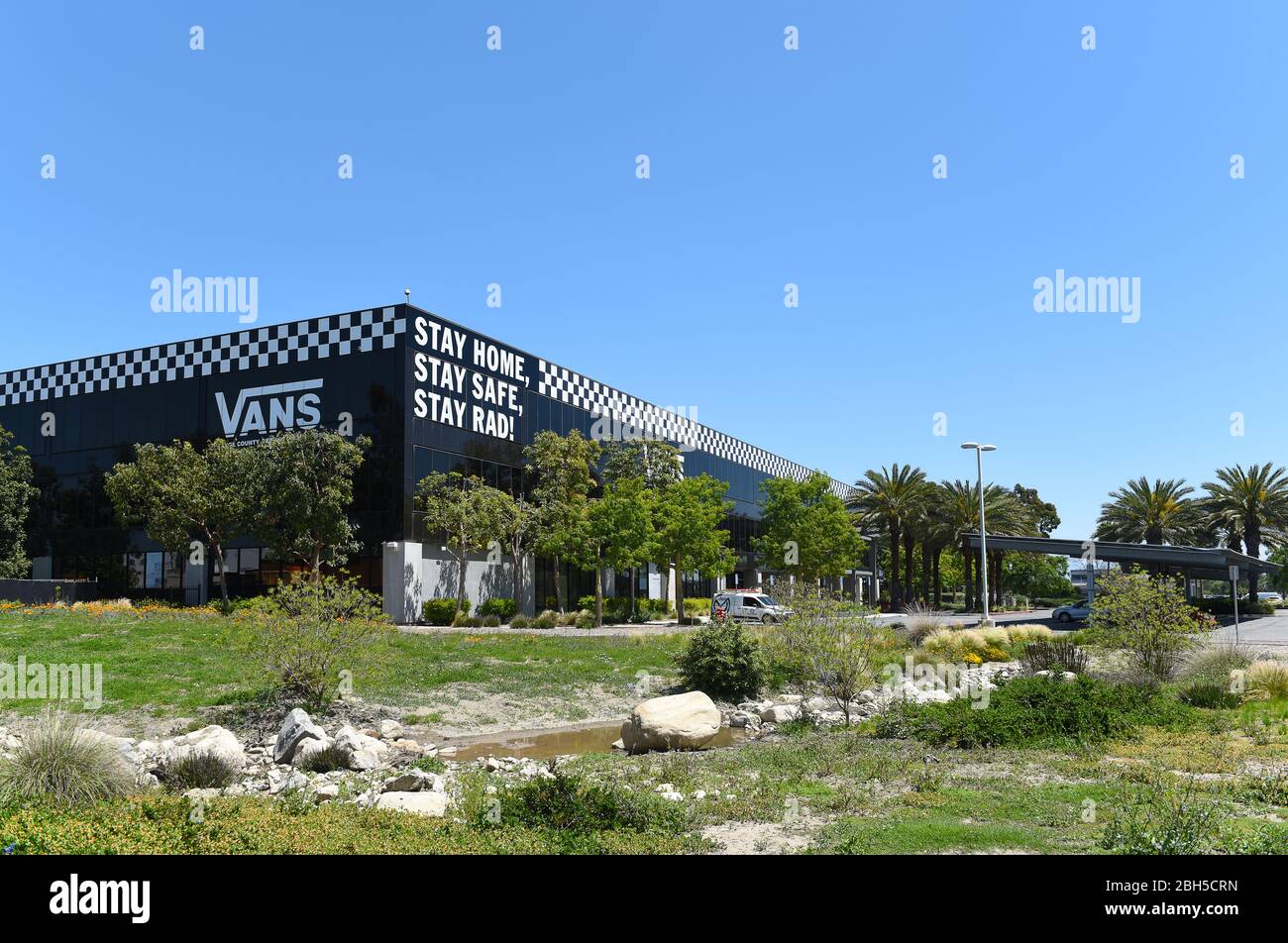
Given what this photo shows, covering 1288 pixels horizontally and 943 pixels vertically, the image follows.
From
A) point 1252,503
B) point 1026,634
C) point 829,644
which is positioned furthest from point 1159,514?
point 829,644

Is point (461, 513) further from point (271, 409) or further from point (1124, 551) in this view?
point (1124, 551)

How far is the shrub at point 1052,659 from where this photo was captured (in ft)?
67.6

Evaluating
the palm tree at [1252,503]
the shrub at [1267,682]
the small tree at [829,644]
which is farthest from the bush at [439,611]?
the palm tree at [1252,503]

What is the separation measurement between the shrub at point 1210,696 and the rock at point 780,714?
6808mm

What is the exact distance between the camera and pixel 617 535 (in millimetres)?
40625

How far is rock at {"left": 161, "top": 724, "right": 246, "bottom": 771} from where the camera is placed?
35.9 ft

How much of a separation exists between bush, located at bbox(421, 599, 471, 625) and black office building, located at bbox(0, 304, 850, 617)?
0.59 meters

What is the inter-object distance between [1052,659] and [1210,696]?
212 inches

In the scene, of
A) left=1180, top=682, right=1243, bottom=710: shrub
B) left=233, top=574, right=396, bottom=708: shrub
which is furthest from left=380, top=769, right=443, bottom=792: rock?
left=1180, top=682, right=1243, bottom=710: shrub

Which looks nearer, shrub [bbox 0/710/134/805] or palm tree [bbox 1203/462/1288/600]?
shrub [bbox 0/710/134/805]

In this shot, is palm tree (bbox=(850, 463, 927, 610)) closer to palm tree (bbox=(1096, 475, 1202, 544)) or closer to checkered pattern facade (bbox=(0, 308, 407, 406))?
palm tree (bbox=(1096, 475, 1202, 544))

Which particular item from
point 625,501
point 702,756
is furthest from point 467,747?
point 625,501
